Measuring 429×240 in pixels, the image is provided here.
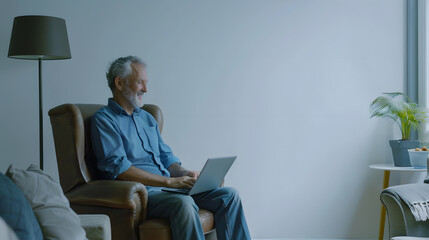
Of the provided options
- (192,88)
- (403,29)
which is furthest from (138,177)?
(403,29)

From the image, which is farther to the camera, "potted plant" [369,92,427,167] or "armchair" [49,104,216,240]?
"potted plant" [369,92,427,167]

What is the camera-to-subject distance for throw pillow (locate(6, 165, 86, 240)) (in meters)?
1.82

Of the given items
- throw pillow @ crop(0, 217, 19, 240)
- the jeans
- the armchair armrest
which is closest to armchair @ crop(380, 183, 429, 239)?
the jeans

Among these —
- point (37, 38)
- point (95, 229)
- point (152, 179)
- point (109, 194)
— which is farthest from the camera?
point (37, 38)

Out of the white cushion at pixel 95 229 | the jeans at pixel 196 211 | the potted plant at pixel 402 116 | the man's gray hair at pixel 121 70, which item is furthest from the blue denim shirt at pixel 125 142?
the potted plant at pixel 402 116

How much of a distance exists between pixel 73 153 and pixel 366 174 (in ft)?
7.12

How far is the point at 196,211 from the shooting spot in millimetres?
2697

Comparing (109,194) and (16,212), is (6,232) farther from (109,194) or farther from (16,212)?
(109,194)

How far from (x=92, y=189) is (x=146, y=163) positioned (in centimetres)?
45

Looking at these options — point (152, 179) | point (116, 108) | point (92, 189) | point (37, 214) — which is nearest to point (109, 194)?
point (92, 189)

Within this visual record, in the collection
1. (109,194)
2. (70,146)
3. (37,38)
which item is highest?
(37,38)

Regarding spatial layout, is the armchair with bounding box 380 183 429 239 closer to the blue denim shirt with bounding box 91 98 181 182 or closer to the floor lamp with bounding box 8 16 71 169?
the blue denim shirt with bounding box 91 98 181 182

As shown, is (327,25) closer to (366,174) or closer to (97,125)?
(366,174)

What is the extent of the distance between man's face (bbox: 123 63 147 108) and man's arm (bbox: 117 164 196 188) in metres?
0.41
